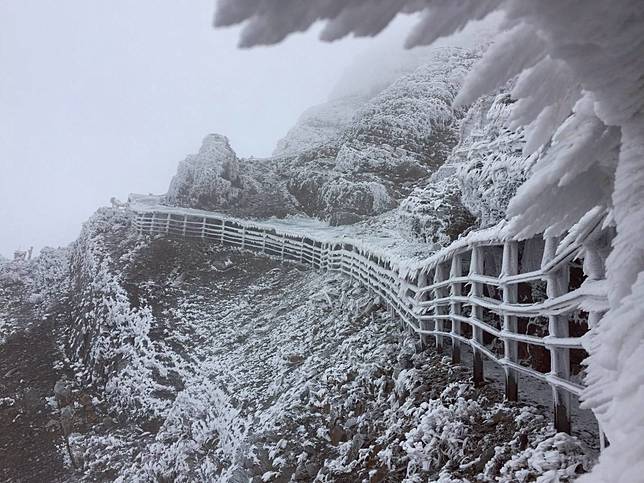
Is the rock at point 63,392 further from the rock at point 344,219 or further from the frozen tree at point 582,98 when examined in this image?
the frozen tree at point 582,98

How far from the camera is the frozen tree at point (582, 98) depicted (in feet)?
2.57

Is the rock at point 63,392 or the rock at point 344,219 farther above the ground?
the rock at point 344,219

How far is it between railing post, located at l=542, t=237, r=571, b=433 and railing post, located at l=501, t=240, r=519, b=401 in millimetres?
660

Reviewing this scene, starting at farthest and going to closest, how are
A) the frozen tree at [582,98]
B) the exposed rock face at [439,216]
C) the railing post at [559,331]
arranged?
the exposed rock face at [439,216] < the railing post at [559,331] < the frozen tree at [582,98]

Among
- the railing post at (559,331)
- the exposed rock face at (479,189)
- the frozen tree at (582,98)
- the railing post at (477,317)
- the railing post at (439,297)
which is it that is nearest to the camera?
the frozen tree at (582,98)

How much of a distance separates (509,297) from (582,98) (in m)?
3.37

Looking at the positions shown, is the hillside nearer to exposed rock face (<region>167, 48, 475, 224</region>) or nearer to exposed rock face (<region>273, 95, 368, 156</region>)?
exposed rock face (<region>167, 48, 475, 224</region>)

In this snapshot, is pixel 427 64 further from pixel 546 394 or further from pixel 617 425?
pixel 617 425

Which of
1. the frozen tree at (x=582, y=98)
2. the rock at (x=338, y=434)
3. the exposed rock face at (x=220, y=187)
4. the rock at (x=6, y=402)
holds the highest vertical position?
the exposed rock face at (x=220, y=187)

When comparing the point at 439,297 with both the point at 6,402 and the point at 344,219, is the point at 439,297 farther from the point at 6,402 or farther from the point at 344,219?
the point at 344,219

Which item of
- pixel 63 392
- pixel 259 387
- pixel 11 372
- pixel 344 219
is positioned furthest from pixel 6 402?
pixel 344 219

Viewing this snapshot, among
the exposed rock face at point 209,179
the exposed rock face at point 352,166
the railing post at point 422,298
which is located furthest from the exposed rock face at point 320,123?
the railing post at point 422,298

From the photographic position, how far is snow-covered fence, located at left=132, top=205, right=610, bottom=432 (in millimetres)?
3027

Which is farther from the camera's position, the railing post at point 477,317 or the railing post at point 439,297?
the railing post at point 439,297
